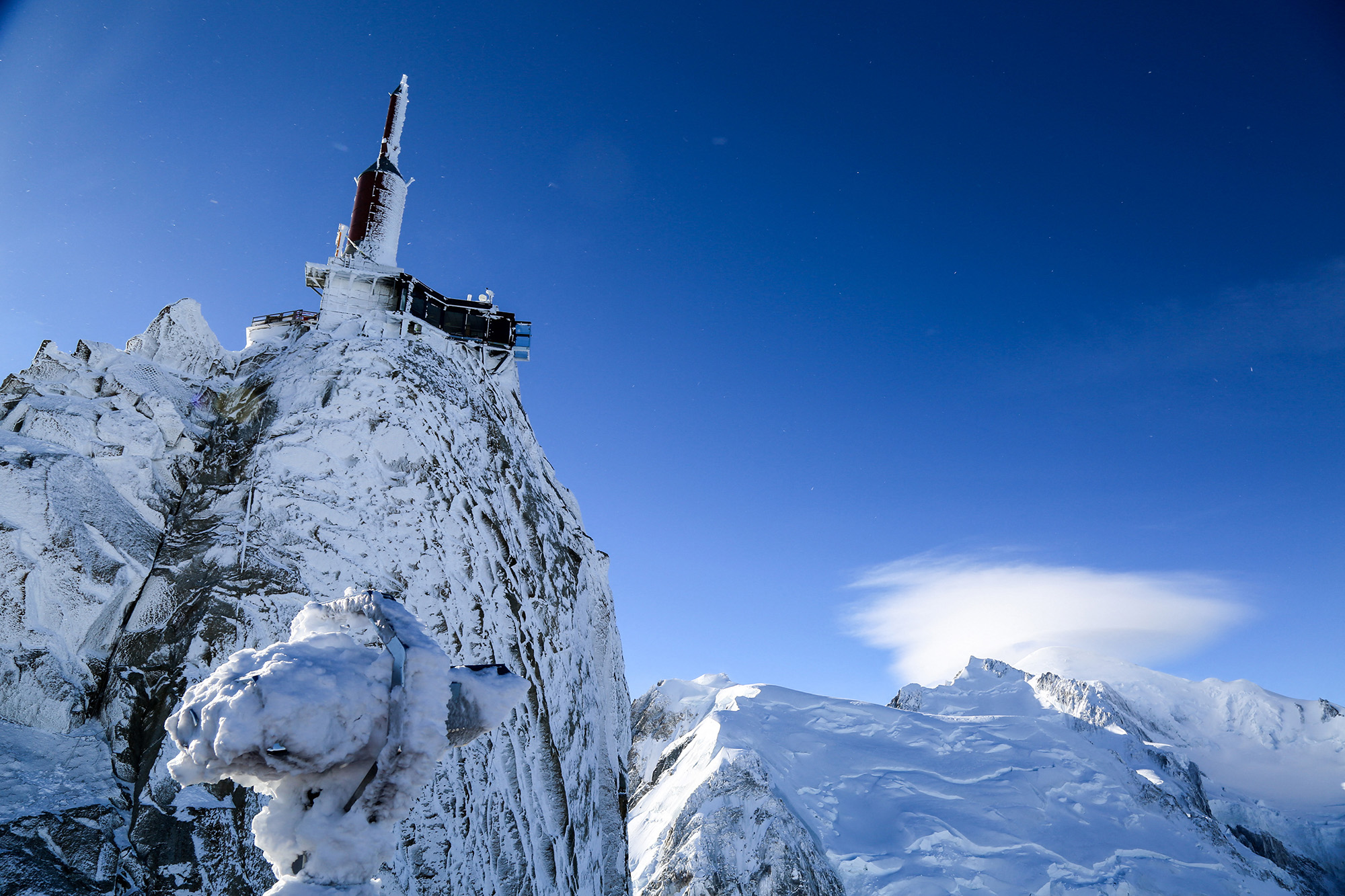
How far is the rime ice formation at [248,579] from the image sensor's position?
14.4m

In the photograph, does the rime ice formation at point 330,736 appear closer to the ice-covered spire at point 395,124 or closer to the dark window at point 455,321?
the dark window at point 455,321

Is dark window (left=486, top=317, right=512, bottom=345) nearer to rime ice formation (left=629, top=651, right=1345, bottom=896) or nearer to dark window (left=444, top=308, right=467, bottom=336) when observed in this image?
dark window (left=444, top=308, right=467, bottom=336)

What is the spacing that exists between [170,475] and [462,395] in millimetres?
10552

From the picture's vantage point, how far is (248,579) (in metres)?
18.0

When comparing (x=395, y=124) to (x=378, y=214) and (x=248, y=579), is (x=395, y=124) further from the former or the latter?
(x=248, y=579)

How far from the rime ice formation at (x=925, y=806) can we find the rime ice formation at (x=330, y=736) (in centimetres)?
7139

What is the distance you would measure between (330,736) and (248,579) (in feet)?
52.2

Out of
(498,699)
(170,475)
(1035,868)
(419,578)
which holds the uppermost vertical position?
(170,475)

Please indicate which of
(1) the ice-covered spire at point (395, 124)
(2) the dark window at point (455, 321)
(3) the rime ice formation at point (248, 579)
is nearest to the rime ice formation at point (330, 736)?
(3) the rime ice formation at point (248, 579)

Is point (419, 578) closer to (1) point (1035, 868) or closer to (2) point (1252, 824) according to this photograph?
(1) point (1035, 868)

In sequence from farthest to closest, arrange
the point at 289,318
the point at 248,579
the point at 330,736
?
the point at 289,318 → the point at 248,579 → the point at 330,736

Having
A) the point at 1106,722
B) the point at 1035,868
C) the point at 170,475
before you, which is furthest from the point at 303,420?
the point at 1106,722

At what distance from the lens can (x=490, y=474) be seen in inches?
1039

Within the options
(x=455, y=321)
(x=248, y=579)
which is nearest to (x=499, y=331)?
(x=455, y=321)
